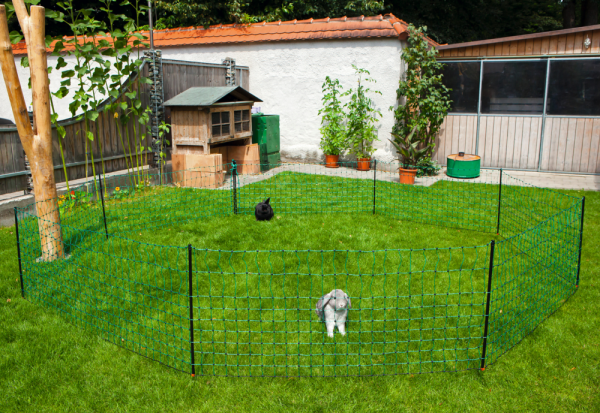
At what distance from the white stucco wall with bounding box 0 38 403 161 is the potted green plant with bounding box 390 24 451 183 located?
48 cm

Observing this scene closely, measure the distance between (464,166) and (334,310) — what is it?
752 centimetres

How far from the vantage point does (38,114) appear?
568 cm

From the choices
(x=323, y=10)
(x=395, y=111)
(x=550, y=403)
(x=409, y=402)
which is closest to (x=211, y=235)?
(x=409, y=402)

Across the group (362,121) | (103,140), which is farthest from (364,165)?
(103,140)

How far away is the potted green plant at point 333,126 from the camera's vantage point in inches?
456

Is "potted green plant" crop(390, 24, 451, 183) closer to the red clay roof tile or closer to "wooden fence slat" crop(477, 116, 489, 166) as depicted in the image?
the red clay roof tile

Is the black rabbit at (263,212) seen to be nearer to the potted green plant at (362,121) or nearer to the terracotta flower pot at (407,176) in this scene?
the terracotta flower pot at (407,176)

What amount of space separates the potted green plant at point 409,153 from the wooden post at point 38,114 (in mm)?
6632

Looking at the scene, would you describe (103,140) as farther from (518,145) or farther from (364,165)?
(518,145)

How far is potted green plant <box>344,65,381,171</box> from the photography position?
11.3 m

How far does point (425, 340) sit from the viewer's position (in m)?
4.23

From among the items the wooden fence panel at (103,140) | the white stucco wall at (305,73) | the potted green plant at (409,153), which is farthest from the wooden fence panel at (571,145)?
the wooden fence panel at (103,140)

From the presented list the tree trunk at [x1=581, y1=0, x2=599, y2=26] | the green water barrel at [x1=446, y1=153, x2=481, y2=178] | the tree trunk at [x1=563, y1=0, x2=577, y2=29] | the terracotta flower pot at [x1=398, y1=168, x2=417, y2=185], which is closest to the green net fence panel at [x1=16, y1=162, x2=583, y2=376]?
the terracotta flower pot at [x1=398, y1=168, x2=417, y2=185]

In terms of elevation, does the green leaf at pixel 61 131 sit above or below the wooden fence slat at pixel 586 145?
above
